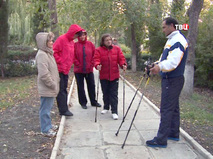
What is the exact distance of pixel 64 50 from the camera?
545 centimetres

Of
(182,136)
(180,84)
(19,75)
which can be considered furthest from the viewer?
(19,75)

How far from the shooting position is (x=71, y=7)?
28.7ft

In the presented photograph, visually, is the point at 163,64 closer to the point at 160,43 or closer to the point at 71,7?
the point at 71,7

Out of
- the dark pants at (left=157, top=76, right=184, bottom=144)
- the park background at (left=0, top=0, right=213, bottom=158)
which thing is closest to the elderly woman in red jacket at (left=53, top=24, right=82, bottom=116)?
the park background at (left=0, top=0, right=213, bottom=158)

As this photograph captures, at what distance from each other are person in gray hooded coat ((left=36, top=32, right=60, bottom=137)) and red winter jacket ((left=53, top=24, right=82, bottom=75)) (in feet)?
2.72

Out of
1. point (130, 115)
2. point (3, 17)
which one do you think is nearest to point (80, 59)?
point (130, 115)

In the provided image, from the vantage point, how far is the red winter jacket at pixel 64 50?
538cm

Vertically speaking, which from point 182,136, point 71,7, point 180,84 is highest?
point 71,7

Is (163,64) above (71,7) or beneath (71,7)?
beneath

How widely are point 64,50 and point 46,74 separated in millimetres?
1279

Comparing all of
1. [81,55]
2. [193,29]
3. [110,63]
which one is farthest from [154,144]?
[193,29]

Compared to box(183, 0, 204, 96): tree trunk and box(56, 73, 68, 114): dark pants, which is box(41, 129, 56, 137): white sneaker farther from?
box(183, 0, 204, 96): tree trunk

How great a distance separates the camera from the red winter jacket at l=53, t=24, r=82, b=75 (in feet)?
17.6

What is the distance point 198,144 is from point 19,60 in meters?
11.4
